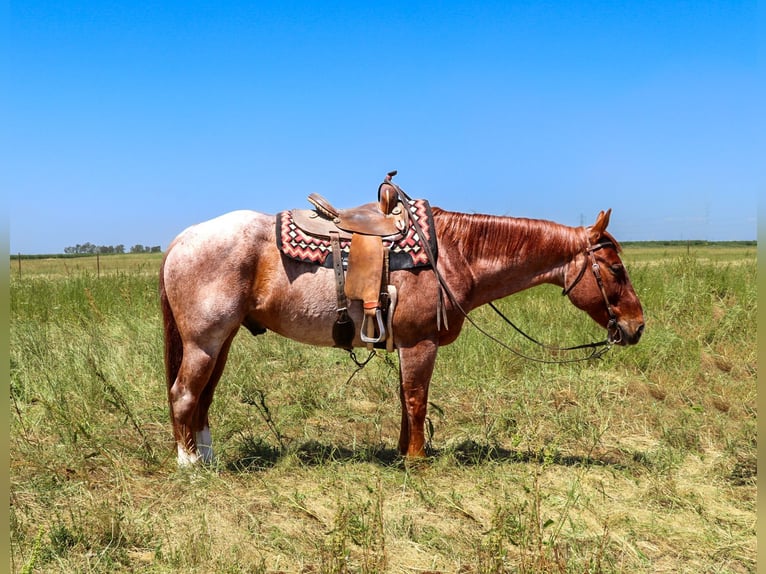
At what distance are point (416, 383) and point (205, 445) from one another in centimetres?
165

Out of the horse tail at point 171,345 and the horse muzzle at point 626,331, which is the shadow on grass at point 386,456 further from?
the horse muzzle at point 626,331

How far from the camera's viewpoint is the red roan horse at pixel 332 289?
4090mm

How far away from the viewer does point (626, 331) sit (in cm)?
443

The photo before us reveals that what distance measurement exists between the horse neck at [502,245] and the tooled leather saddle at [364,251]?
0.27 m

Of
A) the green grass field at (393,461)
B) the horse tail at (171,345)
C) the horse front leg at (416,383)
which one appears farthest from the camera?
the horse tail at (171,345)

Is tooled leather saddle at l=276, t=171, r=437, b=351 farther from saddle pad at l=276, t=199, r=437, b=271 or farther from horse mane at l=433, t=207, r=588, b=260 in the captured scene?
horse mane at l=433, t=207, r=588, b=260

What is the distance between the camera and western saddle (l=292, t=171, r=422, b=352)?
4.04 meters

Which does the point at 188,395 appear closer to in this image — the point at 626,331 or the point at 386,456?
the point at 386,456

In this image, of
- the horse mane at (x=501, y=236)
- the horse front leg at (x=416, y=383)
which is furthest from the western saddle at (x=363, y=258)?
the horse mane at (x=501, y=236)

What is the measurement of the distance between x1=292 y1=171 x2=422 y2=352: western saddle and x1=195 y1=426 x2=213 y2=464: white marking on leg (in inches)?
48.3

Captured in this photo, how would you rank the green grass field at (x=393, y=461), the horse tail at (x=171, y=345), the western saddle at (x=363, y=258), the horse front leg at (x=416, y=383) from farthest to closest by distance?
the horse tail at (x=171, y=345)
the horse front leg at (x=416, y=383)
the western saddle at (x=363, y=258)
the green grass field at (x=393, y=461)

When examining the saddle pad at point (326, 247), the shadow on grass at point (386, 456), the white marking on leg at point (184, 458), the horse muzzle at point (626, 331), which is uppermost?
the saddle pad at point (326, 247)

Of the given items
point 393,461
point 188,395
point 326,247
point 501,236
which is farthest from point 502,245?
point 188,395

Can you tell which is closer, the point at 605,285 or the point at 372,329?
the point at 372,329
